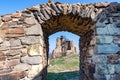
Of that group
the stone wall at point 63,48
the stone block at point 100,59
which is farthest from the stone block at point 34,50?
the stone wall at point 63,48

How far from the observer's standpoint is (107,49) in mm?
4785

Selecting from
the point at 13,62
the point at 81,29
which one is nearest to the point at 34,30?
the point at 13,62

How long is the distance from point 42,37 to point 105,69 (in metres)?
1.44

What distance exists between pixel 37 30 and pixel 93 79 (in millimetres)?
1528

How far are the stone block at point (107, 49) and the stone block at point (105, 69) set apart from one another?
0.27 metres

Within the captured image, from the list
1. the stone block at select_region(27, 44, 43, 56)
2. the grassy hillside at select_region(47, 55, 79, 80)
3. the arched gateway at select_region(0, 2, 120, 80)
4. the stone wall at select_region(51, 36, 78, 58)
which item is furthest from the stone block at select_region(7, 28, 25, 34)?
the stone wall at select_region(51, 36, 78, 58)

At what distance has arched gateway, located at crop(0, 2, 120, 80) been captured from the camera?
4.68m

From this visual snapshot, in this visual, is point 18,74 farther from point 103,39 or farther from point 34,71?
point 103,39

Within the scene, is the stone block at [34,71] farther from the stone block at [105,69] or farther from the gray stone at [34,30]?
the stone block at [105,69]

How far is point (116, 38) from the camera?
4852 mm

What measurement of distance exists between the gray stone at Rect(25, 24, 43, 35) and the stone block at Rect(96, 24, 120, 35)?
3.86 ft

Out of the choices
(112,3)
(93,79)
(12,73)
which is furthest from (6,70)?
(112,3)

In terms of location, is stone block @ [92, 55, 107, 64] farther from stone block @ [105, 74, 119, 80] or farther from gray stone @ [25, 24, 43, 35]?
gray stone @ [25, 24, 43, 35]

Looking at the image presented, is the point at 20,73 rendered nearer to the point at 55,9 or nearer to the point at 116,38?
the point at 55,9
